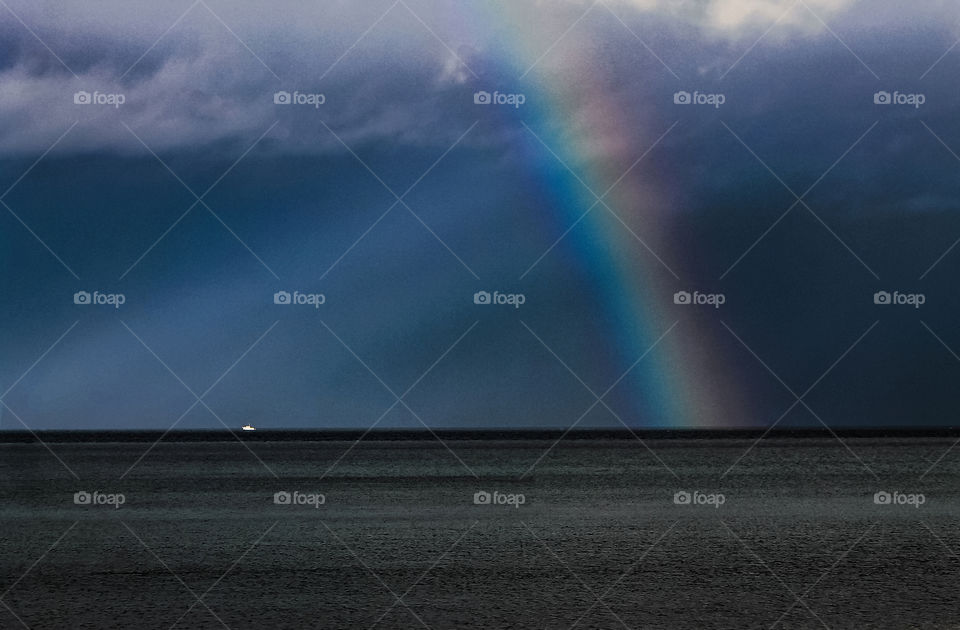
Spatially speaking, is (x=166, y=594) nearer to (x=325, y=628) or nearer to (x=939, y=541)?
(x=325, y=628)

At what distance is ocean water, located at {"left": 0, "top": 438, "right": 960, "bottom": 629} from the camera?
8562 millimetres

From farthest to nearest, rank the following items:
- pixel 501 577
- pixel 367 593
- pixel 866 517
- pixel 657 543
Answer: pixel 866 517, pixel 657 543, pixel 501 577, pixel 367 593

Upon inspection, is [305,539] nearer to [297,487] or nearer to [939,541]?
[939,541]

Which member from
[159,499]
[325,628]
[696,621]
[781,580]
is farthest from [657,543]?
[159,499]

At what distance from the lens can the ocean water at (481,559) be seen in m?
8.56

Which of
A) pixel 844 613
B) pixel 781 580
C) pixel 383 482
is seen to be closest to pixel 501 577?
pixel 781 580

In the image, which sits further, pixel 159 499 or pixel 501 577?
pixel 159 499

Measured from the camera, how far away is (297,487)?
23891mm

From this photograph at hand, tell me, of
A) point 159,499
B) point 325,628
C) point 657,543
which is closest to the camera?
point 325,628

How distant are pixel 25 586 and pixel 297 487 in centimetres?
1400

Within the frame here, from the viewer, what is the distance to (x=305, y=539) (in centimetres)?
1335

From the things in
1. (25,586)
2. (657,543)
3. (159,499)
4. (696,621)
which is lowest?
(696,621)

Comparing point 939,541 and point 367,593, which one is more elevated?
point 939,541

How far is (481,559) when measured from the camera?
11.5 meters
